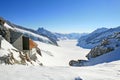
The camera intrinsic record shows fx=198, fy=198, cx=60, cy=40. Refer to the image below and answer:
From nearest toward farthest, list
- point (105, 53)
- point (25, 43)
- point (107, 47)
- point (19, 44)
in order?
point (19, 44) → point (25, 43) → point (105, 53) → point (107, 47)

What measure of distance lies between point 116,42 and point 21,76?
49688 millimetres

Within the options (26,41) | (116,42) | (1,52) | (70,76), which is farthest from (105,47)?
(70,76)

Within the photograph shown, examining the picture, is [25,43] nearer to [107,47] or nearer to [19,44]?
[19,44]

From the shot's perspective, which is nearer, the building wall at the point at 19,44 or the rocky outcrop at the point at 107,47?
the building wall at the point at 19,44

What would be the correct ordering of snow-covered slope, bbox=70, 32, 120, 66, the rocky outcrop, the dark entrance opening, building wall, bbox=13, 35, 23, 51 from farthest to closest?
the rocky outcrop, snow-covered slope, bbox=70, 32, 120, 66, the dark entrance opening, building wall, bbox=13, 35, 23, 51

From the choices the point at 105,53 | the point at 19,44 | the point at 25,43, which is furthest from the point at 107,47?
the point at 19,44

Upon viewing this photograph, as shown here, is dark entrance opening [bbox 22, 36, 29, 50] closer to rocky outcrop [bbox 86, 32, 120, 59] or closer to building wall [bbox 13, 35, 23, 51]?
building wall [bbox 13, 35, 23, 51]

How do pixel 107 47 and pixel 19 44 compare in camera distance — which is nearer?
pixel 19 44

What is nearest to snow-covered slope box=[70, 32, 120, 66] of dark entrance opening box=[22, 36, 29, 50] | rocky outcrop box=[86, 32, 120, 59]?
rocky outcrop box=[86, 32, 120, 59]

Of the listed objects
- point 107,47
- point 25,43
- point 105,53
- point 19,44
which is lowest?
point 105,53

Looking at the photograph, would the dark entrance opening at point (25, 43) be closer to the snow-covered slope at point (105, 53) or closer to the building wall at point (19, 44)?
the building wall at point (19, 44)

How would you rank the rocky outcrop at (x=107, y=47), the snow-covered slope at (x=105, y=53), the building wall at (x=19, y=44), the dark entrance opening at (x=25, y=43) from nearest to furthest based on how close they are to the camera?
the building wall at (x=19, y=44), the dark entrance opening at (x=25, y=43), the snow-covered slope at (x=105, y=53), the rocky outcrop at (x=107, y=47)

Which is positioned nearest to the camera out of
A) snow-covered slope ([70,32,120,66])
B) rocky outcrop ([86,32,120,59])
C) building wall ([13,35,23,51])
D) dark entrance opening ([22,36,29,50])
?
building wall ([13,35,23,51])

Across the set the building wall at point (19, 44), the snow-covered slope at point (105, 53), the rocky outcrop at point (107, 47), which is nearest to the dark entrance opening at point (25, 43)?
the building wall at point (19, 44)
